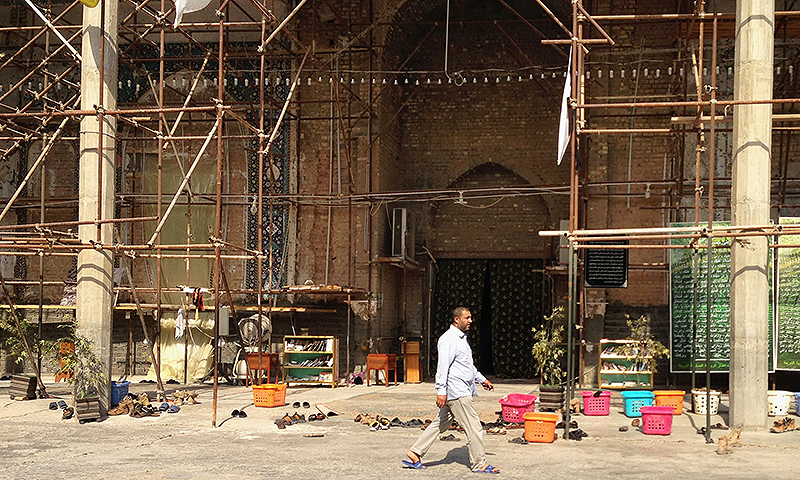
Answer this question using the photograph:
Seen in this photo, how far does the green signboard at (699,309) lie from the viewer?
50.5 ft

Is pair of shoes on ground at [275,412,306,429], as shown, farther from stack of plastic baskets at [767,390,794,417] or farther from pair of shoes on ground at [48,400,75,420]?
stack of plastic baskets at [767,390,794,417]

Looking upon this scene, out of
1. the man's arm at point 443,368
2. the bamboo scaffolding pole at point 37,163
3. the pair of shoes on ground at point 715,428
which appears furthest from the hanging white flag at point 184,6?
the pair of shoes on ground at point 715,428

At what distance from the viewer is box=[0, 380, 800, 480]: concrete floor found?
9.01m

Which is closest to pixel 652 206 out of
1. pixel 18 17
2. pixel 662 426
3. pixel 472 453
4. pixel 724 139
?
pixel 724 139

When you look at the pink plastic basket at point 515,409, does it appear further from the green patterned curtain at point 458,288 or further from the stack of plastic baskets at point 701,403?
the green patterned curtain at point 458,288

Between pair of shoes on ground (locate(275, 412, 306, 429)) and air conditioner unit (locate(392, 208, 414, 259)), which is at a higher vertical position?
air conditioner unit (locate(392, 208, 414, 259))

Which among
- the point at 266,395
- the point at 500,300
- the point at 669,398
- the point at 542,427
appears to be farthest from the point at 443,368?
the point at 500,300

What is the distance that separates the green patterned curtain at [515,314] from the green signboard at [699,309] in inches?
154

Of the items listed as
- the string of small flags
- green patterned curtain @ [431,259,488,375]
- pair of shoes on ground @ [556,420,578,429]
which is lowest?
pair of shoes on ground @ [556,420,578,429]

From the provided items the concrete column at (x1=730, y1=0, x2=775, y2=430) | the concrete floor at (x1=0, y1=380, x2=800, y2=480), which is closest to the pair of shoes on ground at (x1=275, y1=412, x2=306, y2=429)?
the concrete floor at (x1=0, y1=380, x2=800, y2=480)

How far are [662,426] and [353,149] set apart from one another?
9283mm

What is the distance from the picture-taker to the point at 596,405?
12953 millimetres

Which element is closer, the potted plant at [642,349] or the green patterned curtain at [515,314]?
the potted plant at [642,349]

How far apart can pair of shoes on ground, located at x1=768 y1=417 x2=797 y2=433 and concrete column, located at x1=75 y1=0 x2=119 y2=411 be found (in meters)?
8.68
